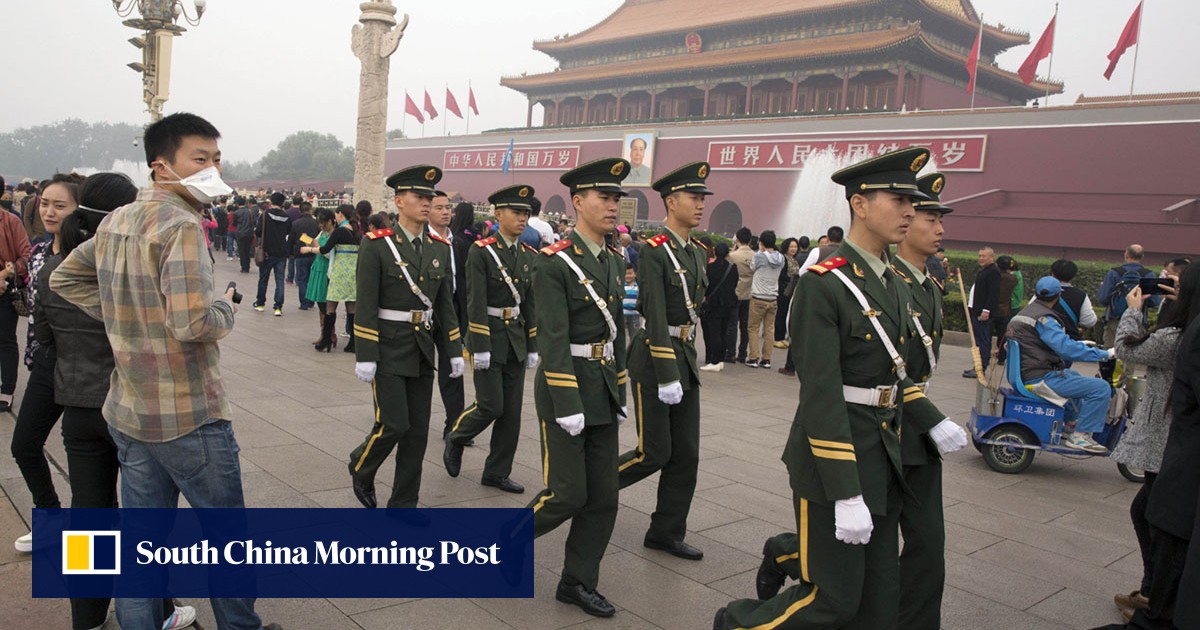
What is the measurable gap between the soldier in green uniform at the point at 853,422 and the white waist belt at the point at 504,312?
8.75 ft

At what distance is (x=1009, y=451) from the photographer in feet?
18.5

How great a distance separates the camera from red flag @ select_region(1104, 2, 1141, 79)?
18.9m

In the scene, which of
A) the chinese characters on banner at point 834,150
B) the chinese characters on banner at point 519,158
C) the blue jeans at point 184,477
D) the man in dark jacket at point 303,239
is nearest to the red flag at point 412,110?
the chinese characters on banner at point 519,158

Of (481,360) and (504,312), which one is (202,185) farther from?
(504,312)

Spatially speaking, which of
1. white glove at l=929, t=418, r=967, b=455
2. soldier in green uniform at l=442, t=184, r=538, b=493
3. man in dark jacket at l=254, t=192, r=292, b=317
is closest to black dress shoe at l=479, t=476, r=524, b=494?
soldier in green uniform at l=442, t=184, r=538, b=493

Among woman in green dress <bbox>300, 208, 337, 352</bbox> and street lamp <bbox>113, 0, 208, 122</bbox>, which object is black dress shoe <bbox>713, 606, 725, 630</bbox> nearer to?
woman in green dress <bbox>300, 208, 337, 352</bbox>

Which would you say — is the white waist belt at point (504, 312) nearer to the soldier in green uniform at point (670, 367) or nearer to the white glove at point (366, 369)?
the white glove at point (366, 369)

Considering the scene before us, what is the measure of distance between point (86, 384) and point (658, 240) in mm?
2328

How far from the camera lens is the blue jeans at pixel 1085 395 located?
5.36 metres

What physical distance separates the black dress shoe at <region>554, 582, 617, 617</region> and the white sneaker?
130 centimetres

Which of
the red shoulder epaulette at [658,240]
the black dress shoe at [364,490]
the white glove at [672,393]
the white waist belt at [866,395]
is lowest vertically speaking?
the black dress shoe at [364,490]

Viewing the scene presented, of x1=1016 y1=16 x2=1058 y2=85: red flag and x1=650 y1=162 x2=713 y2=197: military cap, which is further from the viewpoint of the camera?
x1=1016 y1=16 x2=1058 y2=85: red flag

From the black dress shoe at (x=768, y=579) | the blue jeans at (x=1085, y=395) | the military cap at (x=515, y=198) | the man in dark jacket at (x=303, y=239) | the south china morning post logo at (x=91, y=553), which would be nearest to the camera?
the south china morning post logo at (x=91, y=553)

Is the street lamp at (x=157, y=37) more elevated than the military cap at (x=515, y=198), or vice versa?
the street lamp at (x=157, y=37)
